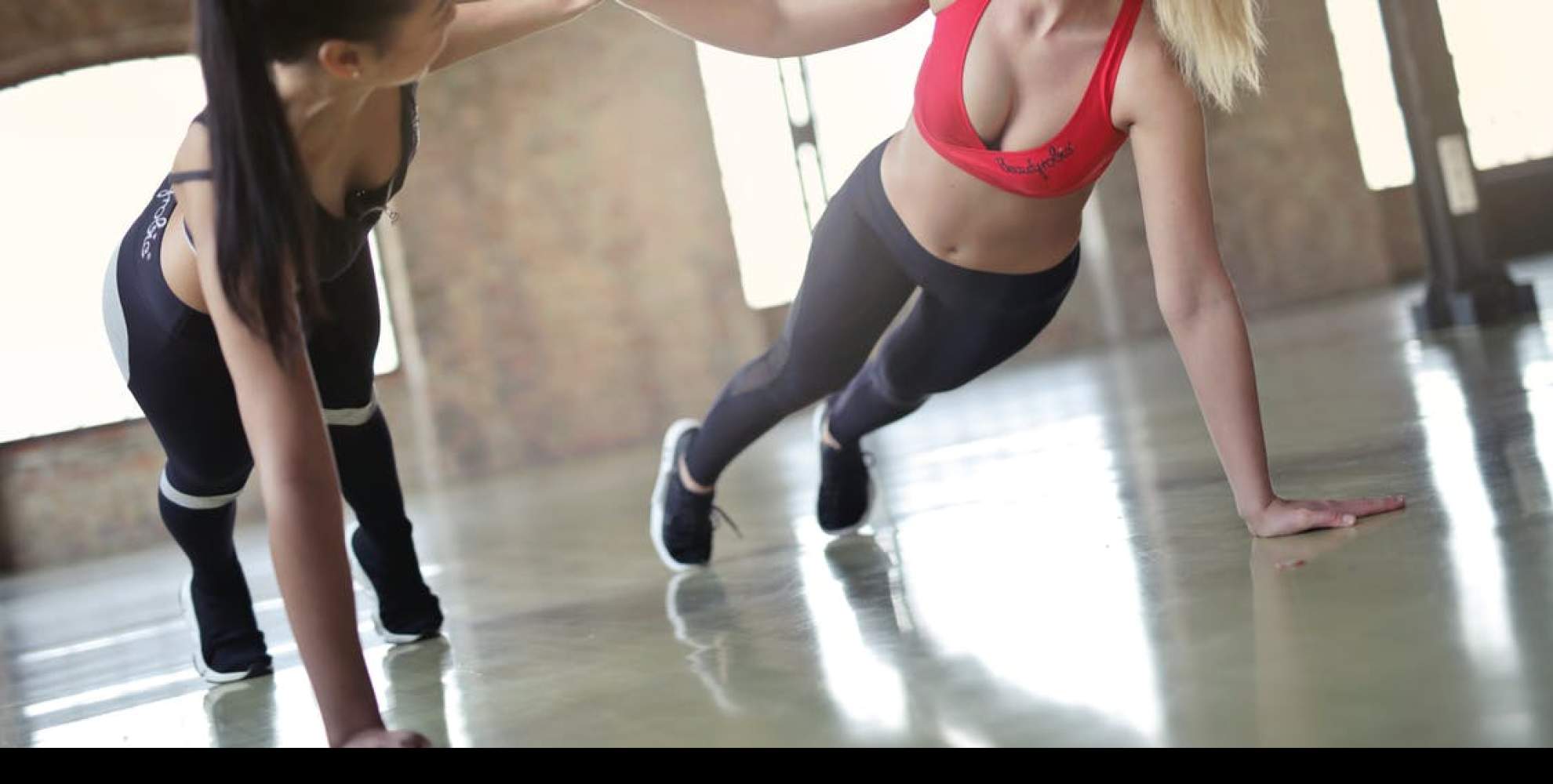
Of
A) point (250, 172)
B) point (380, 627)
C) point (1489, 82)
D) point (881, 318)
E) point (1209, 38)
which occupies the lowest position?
point (1489, 82)

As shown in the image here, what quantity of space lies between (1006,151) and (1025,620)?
0.60 m

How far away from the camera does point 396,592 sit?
226 cm

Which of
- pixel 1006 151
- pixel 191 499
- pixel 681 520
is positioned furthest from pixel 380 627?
pixel 1006 151

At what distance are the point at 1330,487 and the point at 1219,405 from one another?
39 centimetres

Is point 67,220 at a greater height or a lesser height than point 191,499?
greater

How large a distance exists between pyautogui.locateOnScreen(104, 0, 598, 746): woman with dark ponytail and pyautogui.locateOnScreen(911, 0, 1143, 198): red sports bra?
0.45 m

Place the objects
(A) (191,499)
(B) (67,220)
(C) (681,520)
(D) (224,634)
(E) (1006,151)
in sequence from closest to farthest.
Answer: (E) (1006,151)
(A) (191,499)
(D) (224,634)
(C) (681,520)
(B) (67,220)

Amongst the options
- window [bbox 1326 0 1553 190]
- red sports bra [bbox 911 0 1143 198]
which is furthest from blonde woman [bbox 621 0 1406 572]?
window [bbox 1326 0 1553 190]

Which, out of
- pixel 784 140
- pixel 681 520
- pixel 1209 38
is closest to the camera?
pixel 1209 38

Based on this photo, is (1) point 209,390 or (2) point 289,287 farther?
(1) point 209,390

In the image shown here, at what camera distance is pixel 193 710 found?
198 cm

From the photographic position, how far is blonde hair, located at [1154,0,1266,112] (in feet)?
5.76

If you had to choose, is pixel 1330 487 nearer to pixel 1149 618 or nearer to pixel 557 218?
pixel 1149 618

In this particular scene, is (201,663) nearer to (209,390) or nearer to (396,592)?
(396,592)
